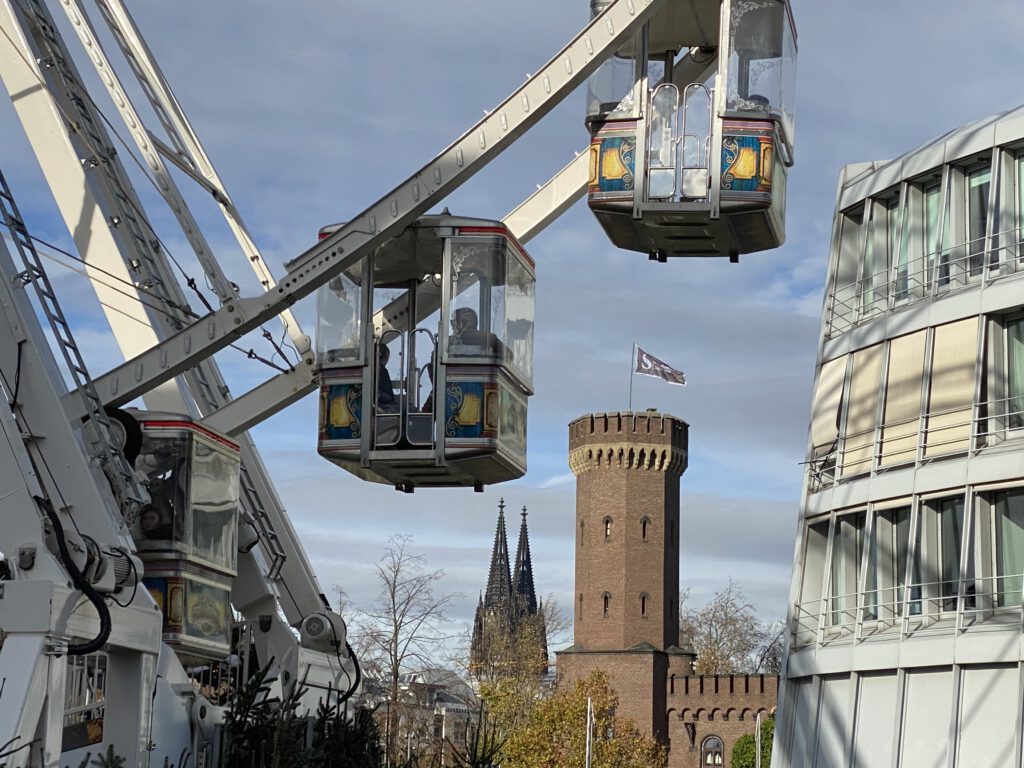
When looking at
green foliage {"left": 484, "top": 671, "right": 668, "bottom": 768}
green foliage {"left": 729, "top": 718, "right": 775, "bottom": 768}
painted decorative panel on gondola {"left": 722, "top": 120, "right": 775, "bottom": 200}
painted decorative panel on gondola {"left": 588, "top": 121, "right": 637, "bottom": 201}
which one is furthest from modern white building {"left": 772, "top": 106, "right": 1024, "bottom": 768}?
green foliage {"left": 729, "top": 718, "right": 775, "bottom": 768}

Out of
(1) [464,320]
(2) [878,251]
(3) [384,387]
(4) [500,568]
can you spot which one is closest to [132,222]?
(3) [384,387]

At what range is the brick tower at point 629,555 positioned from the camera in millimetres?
105500

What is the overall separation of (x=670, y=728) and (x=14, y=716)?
320 ft

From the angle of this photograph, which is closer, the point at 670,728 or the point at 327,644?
the point at 327,644

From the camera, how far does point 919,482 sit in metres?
29.6

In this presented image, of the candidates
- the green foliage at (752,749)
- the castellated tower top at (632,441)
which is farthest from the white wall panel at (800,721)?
the castellated tower top at (632,441)

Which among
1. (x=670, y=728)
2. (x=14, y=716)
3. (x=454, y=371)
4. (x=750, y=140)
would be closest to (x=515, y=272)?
(x=454, y=371)

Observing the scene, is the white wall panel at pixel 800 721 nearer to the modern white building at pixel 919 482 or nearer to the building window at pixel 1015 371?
the modern white building at pixel 919 482

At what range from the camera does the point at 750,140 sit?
13.4 m

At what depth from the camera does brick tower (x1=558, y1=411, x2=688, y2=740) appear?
10550cm

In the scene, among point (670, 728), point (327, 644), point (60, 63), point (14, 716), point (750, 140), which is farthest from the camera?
point (670, 728)

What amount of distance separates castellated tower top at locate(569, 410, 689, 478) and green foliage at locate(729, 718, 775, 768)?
23.1 meters

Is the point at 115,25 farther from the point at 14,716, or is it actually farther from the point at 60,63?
the point at 14,716

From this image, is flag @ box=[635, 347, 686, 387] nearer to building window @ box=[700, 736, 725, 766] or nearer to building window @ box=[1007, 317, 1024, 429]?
building window @ box=[700, 736, 725, 766]
